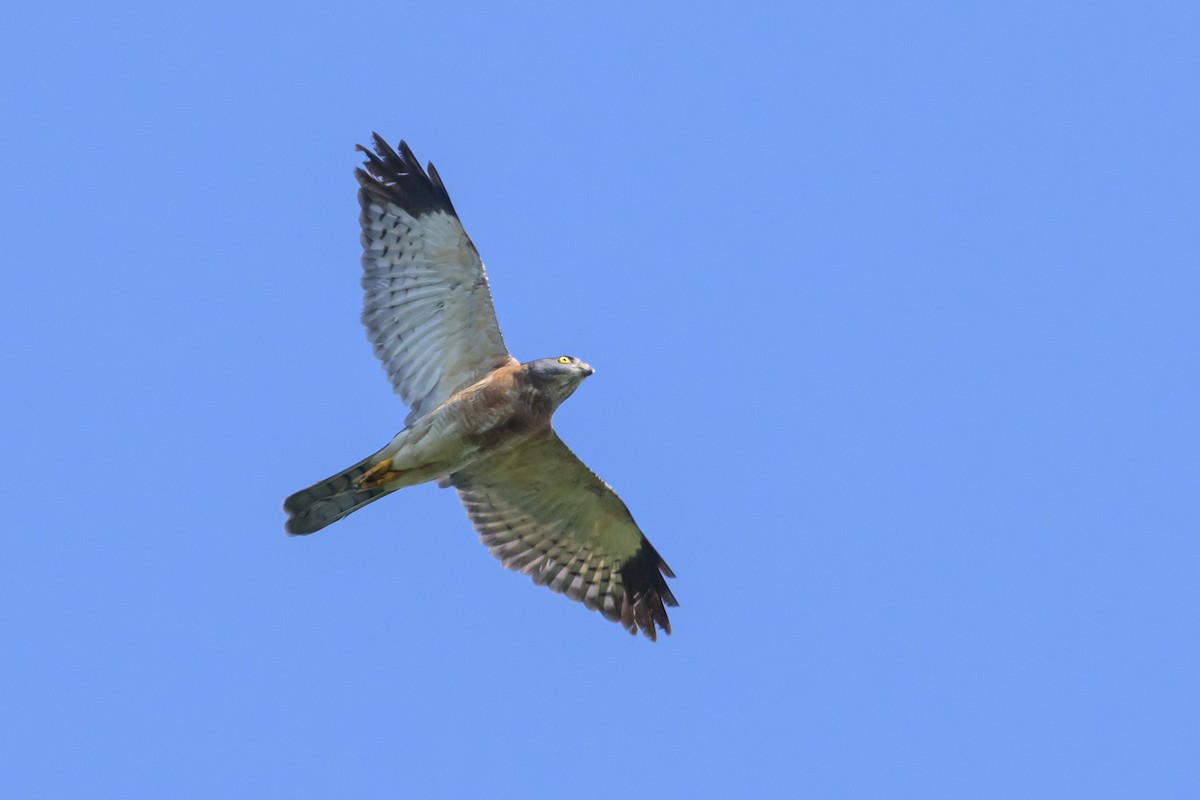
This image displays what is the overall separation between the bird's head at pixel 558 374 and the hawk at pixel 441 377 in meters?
0.01

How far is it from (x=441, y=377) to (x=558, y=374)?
1.21 meters

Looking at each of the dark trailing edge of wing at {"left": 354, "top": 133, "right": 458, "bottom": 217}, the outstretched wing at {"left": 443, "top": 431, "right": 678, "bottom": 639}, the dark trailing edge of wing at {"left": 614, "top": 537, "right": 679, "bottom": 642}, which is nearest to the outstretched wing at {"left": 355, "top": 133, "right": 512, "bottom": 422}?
the dark trailing edge of wing at {"left": 354, "top": 133, "right": 458, "bottom": 217}

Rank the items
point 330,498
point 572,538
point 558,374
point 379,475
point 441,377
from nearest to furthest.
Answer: point 558,374 → point 379,475 → point 330,498 → point 441,377 → point 572,538

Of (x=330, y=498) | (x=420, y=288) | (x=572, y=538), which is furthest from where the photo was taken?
(x=572, y=538)

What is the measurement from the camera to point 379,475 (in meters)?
13.6

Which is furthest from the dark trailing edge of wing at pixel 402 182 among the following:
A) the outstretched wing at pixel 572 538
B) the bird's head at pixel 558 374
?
the outstretched wing at pixel 572 538

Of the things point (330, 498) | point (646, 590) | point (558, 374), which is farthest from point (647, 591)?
point (330, 498)

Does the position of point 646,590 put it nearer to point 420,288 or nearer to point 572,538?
point 572,538

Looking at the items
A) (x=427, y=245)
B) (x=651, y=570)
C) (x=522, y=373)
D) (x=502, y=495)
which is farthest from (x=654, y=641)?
(x=427, y=245)

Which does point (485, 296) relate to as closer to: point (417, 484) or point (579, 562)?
point (417, 484)

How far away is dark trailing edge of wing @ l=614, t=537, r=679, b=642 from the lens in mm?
15234

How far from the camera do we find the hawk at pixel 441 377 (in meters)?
13.6

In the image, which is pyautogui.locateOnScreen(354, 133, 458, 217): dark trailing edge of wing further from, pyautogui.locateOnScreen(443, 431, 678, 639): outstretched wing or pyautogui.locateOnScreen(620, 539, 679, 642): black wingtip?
pyautogui.locateOnScreen(620, 539, 679, 642): black wingtip

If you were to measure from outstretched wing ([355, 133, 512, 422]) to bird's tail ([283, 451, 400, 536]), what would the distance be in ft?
2.38
